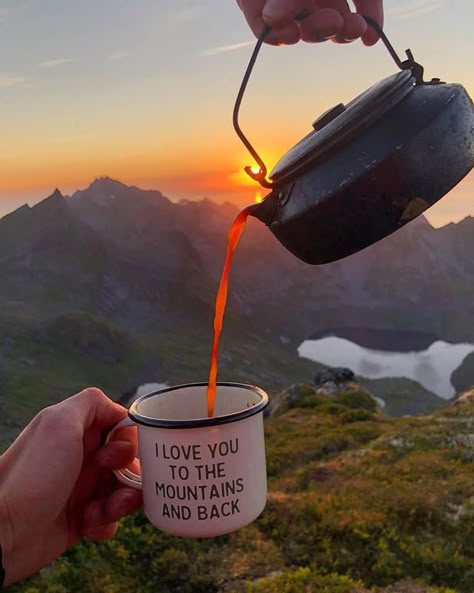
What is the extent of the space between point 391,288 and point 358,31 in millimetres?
175271

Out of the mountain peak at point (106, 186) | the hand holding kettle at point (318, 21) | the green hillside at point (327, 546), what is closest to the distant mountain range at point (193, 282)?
the mountain peak at point (106, 186)

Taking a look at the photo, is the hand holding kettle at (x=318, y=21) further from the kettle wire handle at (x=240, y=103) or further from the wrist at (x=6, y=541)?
the wrist at (x=6, y=541)

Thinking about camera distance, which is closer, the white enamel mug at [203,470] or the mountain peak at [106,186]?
the white enamel mug at [203,470]

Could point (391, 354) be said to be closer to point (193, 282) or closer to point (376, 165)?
point (193, 282)

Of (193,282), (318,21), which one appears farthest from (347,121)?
(193,282)

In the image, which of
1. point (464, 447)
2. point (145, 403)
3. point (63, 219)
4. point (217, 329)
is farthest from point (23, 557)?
point (63, 219)

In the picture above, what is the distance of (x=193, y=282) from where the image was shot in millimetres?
161875

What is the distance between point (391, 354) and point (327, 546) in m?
147

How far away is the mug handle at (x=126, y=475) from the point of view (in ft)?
9.83

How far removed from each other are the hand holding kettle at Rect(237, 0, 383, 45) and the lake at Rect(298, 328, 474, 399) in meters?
127

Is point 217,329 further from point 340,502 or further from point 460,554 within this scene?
point 340,502

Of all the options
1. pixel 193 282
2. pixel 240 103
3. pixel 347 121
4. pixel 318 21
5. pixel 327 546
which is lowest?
pixel 327 546

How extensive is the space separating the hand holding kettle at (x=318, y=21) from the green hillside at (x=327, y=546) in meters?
5.39

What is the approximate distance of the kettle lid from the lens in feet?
9.13
